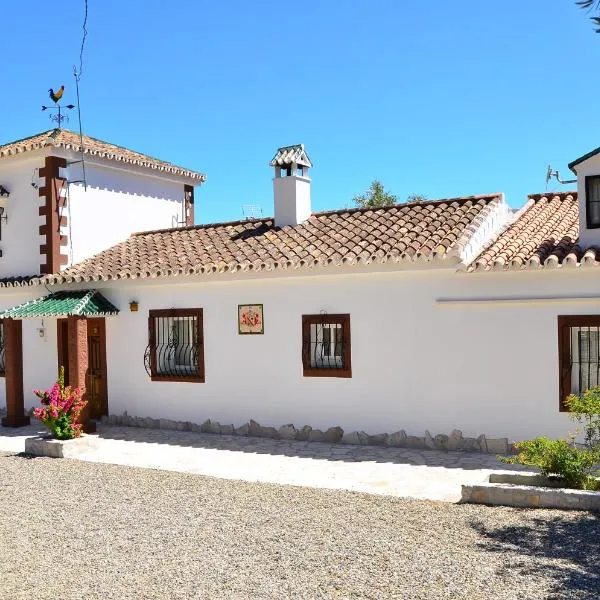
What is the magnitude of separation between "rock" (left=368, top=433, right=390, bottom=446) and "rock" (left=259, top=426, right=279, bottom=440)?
1.92 m

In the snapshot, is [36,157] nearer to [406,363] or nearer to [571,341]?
[406,363]

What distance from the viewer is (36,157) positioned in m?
15.9

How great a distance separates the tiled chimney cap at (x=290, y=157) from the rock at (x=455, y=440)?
722cm

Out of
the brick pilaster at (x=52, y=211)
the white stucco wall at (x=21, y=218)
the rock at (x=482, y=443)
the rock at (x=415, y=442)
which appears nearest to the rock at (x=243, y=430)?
the rock at (x=415, y=442)

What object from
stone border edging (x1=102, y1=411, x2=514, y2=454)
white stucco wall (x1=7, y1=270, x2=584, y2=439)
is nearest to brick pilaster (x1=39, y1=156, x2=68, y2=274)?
white stucco wall (x1=7, y1=270, x2=584, y2=439)

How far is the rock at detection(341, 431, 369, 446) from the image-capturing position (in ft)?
39.4

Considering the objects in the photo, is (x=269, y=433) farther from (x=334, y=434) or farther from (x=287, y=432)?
(x=334, y=434)

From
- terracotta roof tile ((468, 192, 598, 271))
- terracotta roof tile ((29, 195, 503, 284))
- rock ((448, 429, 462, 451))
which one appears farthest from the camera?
terracotta roof tile ((29, 195, 503, 284))

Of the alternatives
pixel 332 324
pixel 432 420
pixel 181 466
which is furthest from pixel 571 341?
pixel 181 466

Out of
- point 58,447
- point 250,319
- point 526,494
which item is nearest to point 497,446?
point 526,494

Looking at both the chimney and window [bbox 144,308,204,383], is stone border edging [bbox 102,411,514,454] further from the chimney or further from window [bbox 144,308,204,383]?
the chimney

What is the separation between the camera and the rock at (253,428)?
1309cm

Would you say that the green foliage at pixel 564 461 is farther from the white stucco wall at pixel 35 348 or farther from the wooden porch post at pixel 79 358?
the white stucco wall at pixel 35 348

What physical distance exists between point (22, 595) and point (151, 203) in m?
13.9
